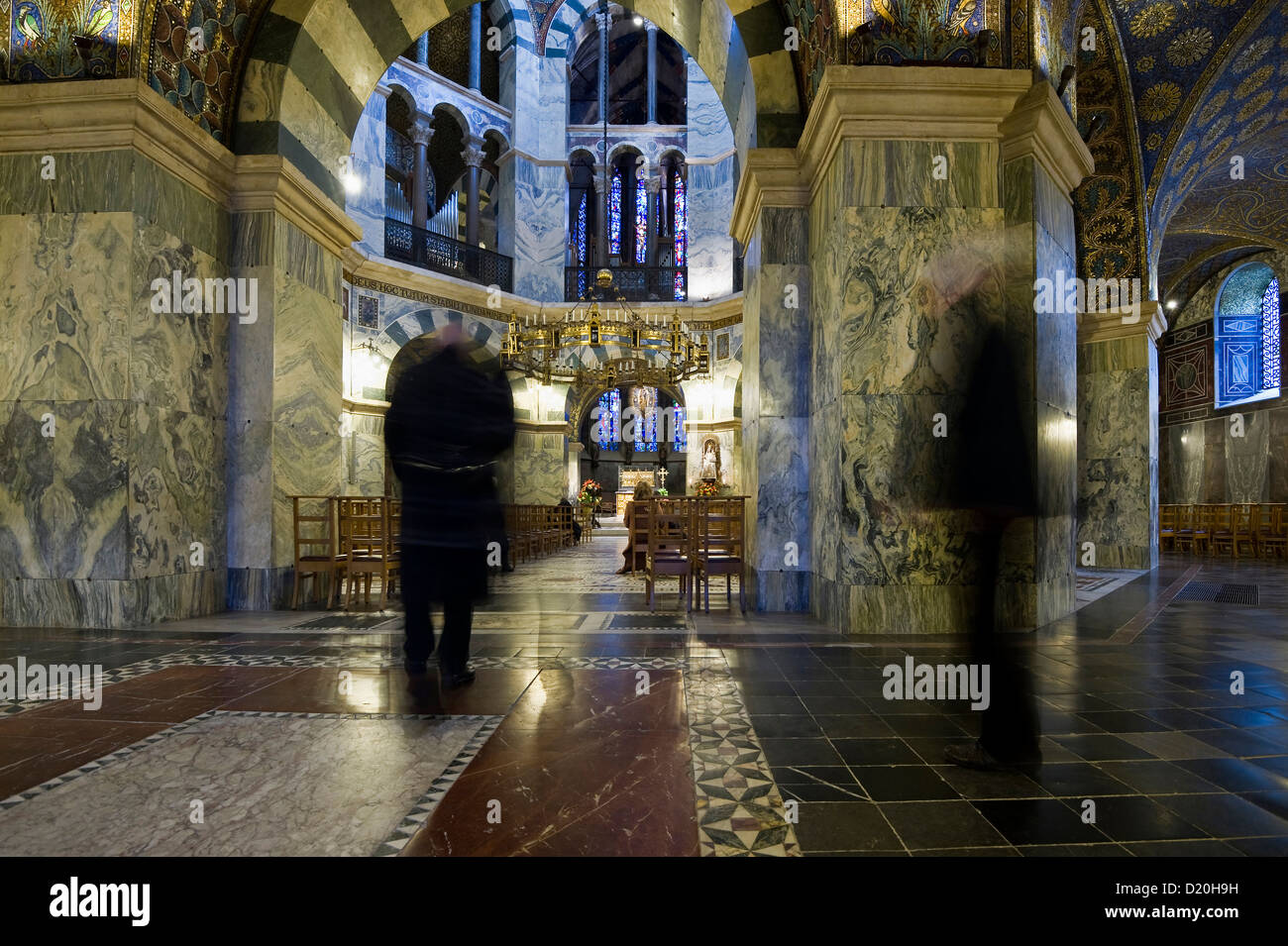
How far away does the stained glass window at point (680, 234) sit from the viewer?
17.8m

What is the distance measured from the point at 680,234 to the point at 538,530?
1251 cm

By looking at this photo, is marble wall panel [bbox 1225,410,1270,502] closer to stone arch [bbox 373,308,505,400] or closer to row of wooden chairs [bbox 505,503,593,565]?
row of wooden chairs [bbox 505,503,593,565]

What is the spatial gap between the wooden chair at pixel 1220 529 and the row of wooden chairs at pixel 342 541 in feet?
47.0

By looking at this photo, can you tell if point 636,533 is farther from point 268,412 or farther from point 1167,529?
point 1167,529

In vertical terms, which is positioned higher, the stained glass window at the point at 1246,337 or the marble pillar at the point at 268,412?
the stained glass window at the point at 1246,337

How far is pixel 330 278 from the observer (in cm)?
686

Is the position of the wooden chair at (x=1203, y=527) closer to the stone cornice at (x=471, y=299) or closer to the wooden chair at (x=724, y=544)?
the stone cornice at (x=471, y=299)

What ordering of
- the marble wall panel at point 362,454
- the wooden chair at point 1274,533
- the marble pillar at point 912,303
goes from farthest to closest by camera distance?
the marble wall panel at point 362,454 < the wooden chair at point 1274,533 < the marble pillar at point 912,303

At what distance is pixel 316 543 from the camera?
6.03 metres

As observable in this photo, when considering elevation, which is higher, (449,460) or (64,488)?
(449,460)

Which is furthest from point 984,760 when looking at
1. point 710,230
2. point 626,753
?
point 710,230

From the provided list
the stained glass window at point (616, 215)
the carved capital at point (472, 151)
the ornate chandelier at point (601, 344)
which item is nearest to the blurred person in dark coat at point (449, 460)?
the ornate chandelier at point (601, 344)

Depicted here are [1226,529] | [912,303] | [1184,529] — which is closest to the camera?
[912,303]
